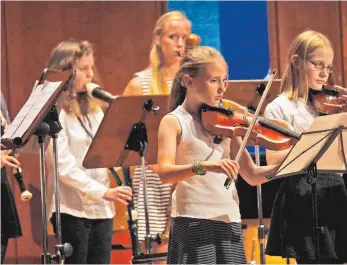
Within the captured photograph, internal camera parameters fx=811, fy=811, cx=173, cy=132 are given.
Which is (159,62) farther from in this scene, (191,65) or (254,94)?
(191,65)

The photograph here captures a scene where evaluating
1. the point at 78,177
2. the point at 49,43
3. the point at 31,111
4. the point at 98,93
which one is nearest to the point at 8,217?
the point at 78,177

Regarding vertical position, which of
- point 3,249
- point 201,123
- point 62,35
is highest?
point 62,35

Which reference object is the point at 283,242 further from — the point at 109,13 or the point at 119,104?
the point at 109,13

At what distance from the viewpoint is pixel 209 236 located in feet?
9.50

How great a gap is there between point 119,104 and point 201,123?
0.69 m

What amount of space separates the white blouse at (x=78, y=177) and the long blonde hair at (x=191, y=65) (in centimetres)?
85

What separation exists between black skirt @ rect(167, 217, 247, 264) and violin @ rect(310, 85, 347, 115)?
0.75 meters

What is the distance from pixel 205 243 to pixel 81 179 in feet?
3.64

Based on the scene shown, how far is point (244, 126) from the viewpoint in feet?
9.89

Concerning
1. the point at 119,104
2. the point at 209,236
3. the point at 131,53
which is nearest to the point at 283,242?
the point at 209,236

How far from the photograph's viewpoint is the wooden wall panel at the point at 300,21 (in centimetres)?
529

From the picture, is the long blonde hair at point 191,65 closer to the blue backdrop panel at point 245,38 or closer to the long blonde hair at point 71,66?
the long blonde hair at point 71,66

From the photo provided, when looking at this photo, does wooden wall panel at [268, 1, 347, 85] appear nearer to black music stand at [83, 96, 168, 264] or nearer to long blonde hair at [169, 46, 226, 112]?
black music stand at [83, 96, 168, 264]

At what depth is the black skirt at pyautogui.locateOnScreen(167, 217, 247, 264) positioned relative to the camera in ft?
9.46
